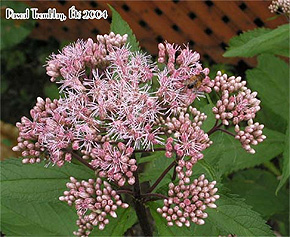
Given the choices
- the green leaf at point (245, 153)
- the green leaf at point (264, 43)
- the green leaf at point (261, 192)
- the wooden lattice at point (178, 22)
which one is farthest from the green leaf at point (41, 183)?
the wooden lattice at point (178, 22)

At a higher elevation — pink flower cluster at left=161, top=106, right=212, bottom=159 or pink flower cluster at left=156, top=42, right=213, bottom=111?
pink flower cluster at left=156, top=42, right=213, bottom=111

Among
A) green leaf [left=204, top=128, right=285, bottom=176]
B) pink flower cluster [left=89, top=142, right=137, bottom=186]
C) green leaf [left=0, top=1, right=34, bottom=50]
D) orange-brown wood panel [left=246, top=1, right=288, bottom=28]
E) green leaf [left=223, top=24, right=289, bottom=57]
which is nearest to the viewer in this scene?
pink flower cluster [left=89, top=142, right=137, bottom=186]

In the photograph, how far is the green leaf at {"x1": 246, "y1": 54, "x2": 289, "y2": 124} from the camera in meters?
3.22

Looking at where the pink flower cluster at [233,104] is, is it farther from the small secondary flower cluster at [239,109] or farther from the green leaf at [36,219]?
the green leaf at [36,219]

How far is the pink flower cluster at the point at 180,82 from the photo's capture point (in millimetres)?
1864

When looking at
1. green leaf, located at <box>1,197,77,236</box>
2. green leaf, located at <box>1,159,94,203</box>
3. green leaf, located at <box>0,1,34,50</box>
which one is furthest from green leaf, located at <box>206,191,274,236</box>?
green leaf, located at <box>0,1,34,50</box>

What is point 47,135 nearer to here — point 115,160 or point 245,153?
point 115,160

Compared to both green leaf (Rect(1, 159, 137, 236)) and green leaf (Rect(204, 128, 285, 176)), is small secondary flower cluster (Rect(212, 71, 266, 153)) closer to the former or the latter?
green leaf (Rect(1, 159, 137, 236))

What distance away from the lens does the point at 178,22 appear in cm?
457

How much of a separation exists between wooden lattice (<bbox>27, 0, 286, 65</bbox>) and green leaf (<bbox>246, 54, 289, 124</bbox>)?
0.95 m

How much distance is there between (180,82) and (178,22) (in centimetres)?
279

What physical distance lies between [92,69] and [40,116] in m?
0.29

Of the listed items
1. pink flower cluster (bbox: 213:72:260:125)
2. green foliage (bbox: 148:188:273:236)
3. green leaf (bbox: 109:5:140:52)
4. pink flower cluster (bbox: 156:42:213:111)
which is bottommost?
green foliage (bbox: 148:188:273:236)

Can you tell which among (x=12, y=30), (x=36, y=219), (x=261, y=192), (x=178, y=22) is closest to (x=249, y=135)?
(x=36, y=219)
